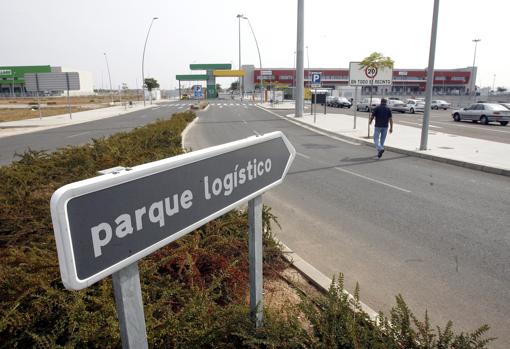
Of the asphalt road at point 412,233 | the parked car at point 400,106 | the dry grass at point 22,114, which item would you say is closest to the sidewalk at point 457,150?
the asphalt road at point 412,233

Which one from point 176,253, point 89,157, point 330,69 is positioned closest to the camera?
point 176,253

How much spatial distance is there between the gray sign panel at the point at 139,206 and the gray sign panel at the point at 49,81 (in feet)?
109

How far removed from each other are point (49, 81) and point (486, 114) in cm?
3378

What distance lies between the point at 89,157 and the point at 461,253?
619cm

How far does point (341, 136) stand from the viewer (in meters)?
17.3

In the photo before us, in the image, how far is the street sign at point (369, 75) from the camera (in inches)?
717

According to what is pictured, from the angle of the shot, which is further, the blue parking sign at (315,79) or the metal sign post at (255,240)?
the blue parking sign at (315,79)

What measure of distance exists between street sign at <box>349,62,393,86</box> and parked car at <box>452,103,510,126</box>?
930cm

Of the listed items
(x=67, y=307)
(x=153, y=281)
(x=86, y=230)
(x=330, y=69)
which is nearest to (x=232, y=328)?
(x=153, y=281)

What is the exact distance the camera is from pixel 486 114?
23625 millimetres

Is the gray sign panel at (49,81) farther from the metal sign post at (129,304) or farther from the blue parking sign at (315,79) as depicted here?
the metal sign post at (129,304)

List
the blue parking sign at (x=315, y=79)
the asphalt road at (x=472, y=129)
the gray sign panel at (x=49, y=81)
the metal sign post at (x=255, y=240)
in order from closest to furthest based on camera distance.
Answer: the metal sign post at (x=255, y=240) → the asphalt road at (x=472, y=129) → the blue parking sign at (x=315, y=79) → the gray sign panel at (x=49, y=81)

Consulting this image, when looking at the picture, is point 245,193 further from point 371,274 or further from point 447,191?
point 447,191

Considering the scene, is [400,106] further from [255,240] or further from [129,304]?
[129,304]
